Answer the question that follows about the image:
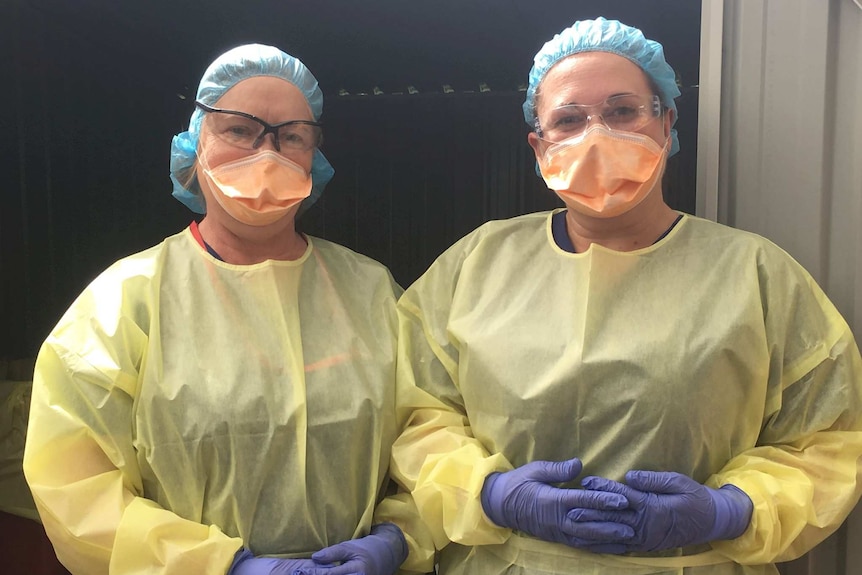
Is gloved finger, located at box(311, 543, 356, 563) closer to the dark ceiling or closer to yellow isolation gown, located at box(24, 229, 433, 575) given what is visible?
yellow isolation gown, located at box(24, 229, 433, 575)

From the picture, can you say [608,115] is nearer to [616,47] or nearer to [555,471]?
[616,47]

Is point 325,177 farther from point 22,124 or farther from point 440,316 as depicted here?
point 22,124

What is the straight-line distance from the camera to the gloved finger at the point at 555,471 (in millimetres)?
1137

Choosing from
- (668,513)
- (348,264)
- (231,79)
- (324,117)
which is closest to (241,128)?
(231,79)

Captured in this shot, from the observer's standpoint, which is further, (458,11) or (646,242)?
(458,11)

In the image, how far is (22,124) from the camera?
2.20 m

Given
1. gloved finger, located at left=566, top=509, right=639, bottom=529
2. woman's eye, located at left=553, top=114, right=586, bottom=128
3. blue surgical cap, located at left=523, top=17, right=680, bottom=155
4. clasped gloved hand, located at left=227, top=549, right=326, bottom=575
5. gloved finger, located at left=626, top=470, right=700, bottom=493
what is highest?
blue surgical cap, located at left=523, top=17, right=680, bottom=155

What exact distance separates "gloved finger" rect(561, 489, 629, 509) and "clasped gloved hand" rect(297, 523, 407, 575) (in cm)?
35

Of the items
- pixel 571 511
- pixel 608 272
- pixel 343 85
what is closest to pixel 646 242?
pixel 608 272

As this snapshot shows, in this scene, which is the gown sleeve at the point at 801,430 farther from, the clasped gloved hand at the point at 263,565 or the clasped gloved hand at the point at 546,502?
the clasped gloved hand at the point at 263,565

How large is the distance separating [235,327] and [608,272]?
69 cm

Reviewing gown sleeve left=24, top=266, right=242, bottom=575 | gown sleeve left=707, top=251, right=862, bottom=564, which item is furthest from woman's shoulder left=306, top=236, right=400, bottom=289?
gown sleeve left=707, top=251, right=862, bottom=564

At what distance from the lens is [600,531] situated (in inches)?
43.2

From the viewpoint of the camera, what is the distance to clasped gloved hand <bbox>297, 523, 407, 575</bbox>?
3.85ft
